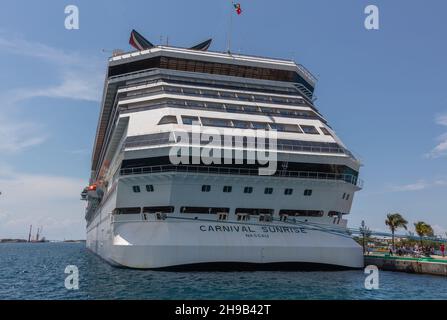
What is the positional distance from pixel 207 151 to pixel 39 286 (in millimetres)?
15061

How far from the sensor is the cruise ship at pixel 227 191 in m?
29.5

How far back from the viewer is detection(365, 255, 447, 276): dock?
1422 inches

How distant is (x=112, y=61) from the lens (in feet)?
154

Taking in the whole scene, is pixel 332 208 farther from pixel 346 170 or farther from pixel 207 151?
pixel 207 151

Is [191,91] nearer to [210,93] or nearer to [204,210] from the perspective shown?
[210,93]

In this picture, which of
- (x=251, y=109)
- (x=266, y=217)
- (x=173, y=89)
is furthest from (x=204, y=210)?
(x=173, y=89)

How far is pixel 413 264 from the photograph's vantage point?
3847 centimetres

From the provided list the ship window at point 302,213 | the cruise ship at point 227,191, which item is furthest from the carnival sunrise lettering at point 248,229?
the ship window at point 302,213

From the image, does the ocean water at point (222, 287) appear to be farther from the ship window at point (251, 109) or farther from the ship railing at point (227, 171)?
the ship window at point (251, 109)

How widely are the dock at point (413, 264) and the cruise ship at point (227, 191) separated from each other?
805 cm

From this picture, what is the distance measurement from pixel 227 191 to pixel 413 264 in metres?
21.1

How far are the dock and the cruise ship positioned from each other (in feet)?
26.4

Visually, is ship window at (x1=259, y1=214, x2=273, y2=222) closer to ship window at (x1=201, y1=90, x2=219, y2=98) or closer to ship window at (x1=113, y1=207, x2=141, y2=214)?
ship window at (x1=113, y1=207, x2=141, y2=214)
